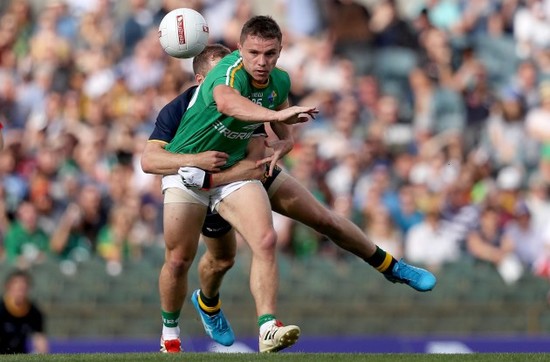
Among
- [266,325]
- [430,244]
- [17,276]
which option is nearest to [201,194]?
[266,325]

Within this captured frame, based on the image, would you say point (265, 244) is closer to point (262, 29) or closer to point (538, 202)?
point (262, 29)

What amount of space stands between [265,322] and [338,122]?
8917 millimetres

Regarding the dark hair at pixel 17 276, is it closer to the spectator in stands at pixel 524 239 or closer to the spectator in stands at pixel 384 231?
the spectator in stands at pixel 384 231

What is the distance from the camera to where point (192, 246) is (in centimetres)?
1053

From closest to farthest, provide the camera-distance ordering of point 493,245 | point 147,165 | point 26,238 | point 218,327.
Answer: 1. point 147,165
2. point 218,327
3. point 26,238
4. point 493,245

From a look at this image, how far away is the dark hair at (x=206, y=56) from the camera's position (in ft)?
36.1

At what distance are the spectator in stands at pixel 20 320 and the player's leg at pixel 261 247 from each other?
4.44 metres

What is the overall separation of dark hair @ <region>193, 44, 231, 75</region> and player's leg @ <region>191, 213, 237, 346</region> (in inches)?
46.6

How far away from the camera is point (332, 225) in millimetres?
10758

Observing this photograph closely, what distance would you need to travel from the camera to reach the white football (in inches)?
428

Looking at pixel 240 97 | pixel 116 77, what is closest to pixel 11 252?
pixel 116 77

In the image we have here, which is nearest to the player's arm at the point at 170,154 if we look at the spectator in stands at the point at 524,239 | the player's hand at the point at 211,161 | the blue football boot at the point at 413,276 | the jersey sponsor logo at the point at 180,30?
the player's hand at the point at 211,161

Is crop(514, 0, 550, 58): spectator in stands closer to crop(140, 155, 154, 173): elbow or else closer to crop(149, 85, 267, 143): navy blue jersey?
crop(149, 85, 267, 143): navy blue jersey

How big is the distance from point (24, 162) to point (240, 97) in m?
8.08
